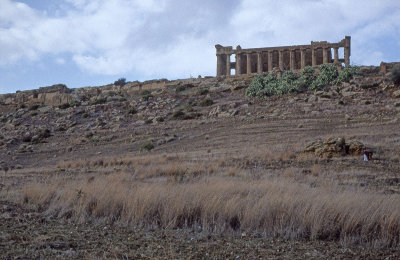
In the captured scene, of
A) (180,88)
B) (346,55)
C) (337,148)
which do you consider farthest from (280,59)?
(337,148)

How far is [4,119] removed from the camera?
4572 cm

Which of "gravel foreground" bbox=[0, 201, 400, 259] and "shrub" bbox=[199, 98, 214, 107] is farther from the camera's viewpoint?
"shrub" bbox=[199, 98, 214, 107]

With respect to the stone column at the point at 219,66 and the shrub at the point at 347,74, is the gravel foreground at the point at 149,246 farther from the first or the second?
the stone column at the point at 219,66

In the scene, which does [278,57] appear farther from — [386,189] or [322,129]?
[386,189]

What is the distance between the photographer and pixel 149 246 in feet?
16.5

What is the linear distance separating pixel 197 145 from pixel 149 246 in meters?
16.4

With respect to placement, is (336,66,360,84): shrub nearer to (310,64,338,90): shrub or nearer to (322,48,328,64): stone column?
(310,64,338,90): shrub

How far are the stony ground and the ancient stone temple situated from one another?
293 inches

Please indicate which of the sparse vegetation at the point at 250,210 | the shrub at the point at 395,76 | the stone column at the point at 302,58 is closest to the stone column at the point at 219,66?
the stone column at the point at 302,58

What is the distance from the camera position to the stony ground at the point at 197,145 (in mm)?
4996

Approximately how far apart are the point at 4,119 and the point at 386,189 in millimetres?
45263

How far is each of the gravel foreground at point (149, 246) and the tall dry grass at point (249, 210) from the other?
38 cm

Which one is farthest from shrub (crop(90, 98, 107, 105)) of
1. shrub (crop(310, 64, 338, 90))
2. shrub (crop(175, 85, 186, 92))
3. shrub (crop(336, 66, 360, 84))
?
shrub (crop(336, 66, 360, 84))

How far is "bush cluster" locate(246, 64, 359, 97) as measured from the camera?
107 feet
